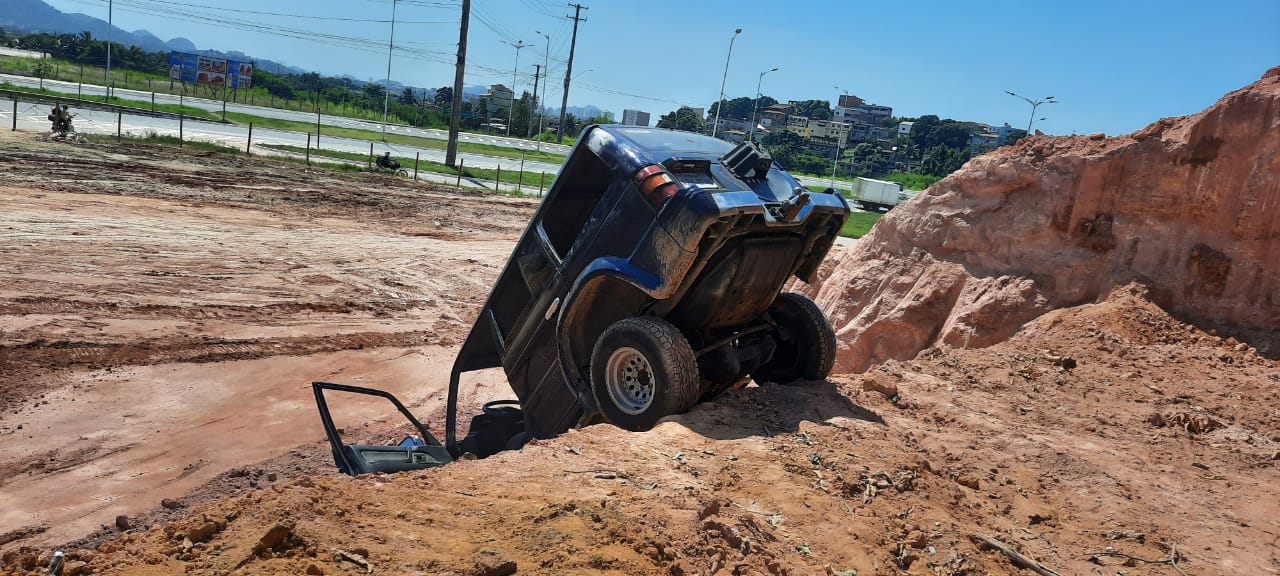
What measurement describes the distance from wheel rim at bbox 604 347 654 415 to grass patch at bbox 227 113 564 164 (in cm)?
4638

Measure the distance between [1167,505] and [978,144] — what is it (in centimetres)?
12649

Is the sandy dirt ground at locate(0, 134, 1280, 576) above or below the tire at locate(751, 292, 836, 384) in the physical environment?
below

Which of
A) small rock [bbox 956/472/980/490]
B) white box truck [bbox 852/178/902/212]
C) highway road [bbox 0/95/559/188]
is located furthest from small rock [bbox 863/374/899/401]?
white box truck [bbox 852/178/902/212]

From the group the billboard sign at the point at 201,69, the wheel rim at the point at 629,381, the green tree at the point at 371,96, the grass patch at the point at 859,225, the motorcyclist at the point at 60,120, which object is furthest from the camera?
the green tree at the point at 371,96

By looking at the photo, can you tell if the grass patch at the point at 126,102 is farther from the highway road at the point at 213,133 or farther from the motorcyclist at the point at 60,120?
the motorcyclist at the point at 60,120

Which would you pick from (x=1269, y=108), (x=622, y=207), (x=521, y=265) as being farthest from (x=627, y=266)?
(x=1269, y=108)

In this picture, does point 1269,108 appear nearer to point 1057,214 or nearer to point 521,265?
point 1057,214

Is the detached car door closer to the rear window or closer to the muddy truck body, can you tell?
the muddy truck body

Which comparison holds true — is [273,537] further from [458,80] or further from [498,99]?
[498,99]

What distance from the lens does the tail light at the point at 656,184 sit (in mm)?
5707

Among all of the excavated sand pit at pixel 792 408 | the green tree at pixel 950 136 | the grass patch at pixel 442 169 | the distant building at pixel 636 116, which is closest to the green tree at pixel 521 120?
the distant building at pixel 636 116

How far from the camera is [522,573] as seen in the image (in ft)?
11.3

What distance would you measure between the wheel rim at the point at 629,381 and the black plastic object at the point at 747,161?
5.25 ft

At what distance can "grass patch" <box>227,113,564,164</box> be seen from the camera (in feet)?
169
